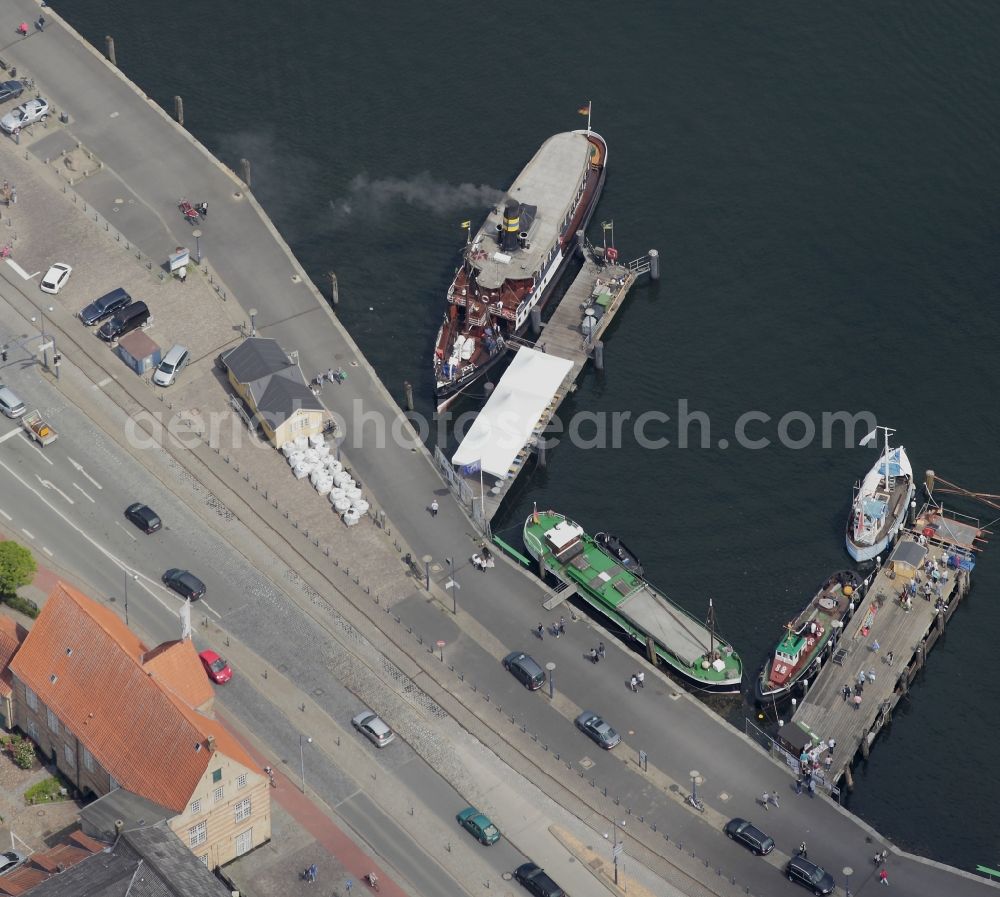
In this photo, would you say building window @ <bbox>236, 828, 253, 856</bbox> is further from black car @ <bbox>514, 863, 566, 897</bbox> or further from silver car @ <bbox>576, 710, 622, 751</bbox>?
silver car @ <bbox>576, 710, 622, 751</bbox>

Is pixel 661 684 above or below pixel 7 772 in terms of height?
above

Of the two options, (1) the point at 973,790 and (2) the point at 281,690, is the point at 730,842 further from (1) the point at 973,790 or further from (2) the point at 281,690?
(2) the point at 281,690

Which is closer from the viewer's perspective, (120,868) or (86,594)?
(120,868)

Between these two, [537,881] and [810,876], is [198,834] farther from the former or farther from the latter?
[810,876]

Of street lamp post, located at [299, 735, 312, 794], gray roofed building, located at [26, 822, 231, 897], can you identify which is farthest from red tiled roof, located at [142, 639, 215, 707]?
gray roofed building, located at [26, 822, 231, 897]

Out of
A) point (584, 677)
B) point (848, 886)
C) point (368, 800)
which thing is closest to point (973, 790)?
point (848, 886)

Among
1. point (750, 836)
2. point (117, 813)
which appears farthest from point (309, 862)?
point (750, 836)

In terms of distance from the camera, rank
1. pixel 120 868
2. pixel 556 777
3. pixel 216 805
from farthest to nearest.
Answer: pixel 556 777 < pixel 216 805 < pixel 120 868

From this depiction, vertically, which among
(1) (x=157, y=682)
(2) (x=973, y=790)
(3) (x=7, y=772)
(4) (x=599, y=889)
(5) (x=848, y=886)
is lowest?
(3) (x=7, y=772)
